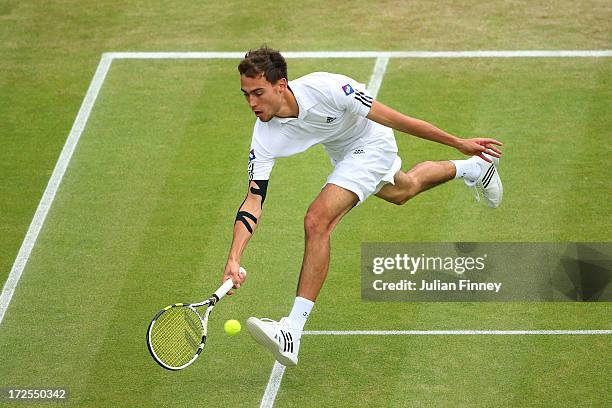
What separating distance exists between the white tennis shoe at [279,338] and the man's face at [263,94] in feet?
4.86

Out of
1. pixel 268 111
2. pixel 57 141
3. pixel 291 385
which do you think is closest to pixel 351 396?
pixel 291 385

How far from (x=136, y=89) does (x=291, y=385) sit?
576 cm

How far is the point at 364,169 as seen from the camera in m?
9.41

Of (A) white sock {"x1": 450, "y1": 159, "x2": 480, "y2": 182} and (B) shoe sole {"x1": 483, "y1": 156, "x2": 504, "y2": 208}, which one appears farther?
(B) shoe sole {"x1": 483, "y1": 156, "x2": 504, "y2": 208}

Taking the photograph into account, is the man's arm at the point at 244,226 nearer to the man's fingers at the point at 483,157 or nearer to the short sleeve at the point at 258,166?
the short sleeve at the point at 258,166

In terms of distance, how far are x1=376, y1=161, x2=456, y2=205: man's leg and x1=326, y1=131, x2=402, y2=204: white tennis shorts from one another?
0.28m

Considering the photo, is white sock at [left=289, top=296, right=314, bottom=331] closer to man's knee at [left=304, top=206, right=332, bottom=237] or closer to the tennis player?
the tennis player

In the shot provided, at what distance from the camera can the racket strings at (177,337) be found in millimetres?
8273

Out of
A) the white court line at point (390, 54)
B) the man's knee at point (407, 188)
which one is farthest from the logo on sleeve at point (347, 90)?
the white court line at point (390, 54)

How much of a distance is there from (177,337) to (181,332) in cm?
5

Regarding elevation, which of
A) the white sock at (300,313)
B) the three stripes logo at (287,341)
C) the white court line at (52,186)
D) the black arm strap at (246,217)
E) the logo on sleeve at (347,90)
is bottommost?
the white court line at (52,186)

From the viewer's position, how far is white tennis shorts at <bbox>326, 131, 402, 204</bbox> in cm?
929

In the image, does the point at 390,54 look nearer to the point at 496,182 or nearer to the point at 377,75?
the point at 377,75

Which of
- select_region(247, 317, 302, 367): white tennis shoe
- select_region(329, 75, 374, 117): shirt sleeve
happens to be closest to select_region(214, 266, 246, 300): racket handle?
select_region(247, 317, 302, 367): white tennis shoe
